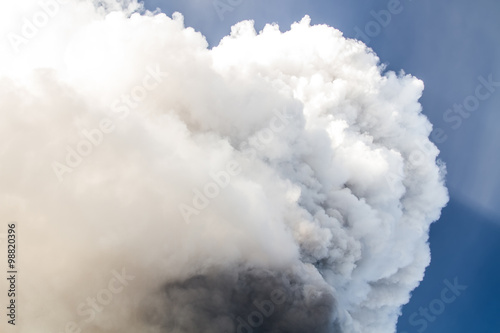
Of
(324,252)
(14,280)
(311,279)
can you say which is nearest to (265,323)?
(311,279)

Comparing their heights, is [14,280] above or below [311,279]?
below

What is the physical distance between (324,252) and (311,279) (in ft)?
21.6

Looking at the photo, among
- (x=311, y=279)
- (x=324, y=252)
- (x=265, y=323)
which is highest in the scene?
(x=324, y=252)

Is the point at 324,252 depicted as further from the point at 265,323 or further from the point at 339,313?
the point at 265,323

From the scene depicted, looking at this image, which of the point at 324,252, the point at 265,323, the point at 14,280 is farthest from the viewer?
the point at 324,252

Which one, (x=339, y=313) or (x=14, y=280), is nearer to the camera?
(x=14, y=280)

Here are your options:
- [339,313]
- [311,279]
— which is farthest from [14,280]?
[339,313]

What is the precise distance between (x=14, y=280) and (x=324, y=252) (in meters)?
31.8

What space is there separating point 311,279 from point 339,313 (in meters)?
4.63

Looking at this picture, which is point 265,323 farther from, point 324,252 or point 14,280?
point 14,280

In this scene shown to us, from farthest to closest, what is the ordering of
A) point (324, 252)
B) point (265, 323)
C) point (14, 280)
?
point (324, 252)
point (265, 323)
point (14, 280)

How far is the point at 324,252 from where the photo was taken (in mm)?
44719

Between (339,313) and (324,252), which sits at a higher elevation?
(324,252)

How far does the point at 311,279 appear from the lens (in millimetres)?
38844
